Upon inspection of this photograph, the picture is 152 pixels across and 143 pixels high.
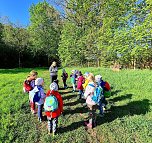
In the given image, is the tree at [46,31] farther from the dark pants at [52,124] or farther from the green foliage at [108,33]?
the dark pants at [52,124]

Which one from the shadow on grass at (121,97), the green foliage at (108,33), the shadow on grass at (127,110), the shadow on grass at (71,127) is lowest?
the shadow on grass at (71,127)

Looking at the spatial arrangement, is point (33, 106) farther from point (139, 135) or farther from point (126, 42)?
point (126, 42)

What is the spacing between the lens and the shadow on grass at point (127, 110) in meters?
10.9

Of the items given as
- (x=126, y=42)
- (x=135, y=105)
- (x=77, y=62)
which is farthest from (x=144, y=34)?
(x=135, y=105)

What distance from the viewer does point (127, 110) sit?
38.9 feet

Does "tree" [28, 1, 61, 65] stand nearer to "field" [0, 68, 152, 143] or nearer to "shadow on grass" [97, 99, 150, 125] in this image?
"field" [0, 68, 152, 143]

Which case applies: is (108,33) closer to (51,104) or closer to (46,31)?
(46,31)

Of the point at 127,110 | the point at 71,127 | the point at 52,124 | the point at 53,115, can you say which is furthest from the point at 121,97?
the point at 53,115

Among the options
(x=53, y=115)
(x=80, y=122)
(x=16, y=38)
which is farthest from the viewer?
(x=16, y=38)

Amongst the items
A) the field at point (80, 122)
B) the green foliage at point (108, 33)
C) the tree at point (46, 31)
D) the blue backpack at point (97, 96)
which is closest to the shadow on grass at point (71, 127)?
the field at point (80, 122)

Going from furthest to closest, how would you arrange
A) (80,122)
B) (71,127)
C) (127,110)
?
(127,110) < (80,122) < (71,127)

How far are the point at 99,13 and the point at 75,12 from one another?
448cm

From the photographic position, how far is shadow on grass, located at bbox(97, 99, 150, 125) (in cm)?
1089

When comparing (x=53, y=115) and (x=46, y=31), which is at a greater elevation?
(x=46, y=31)
